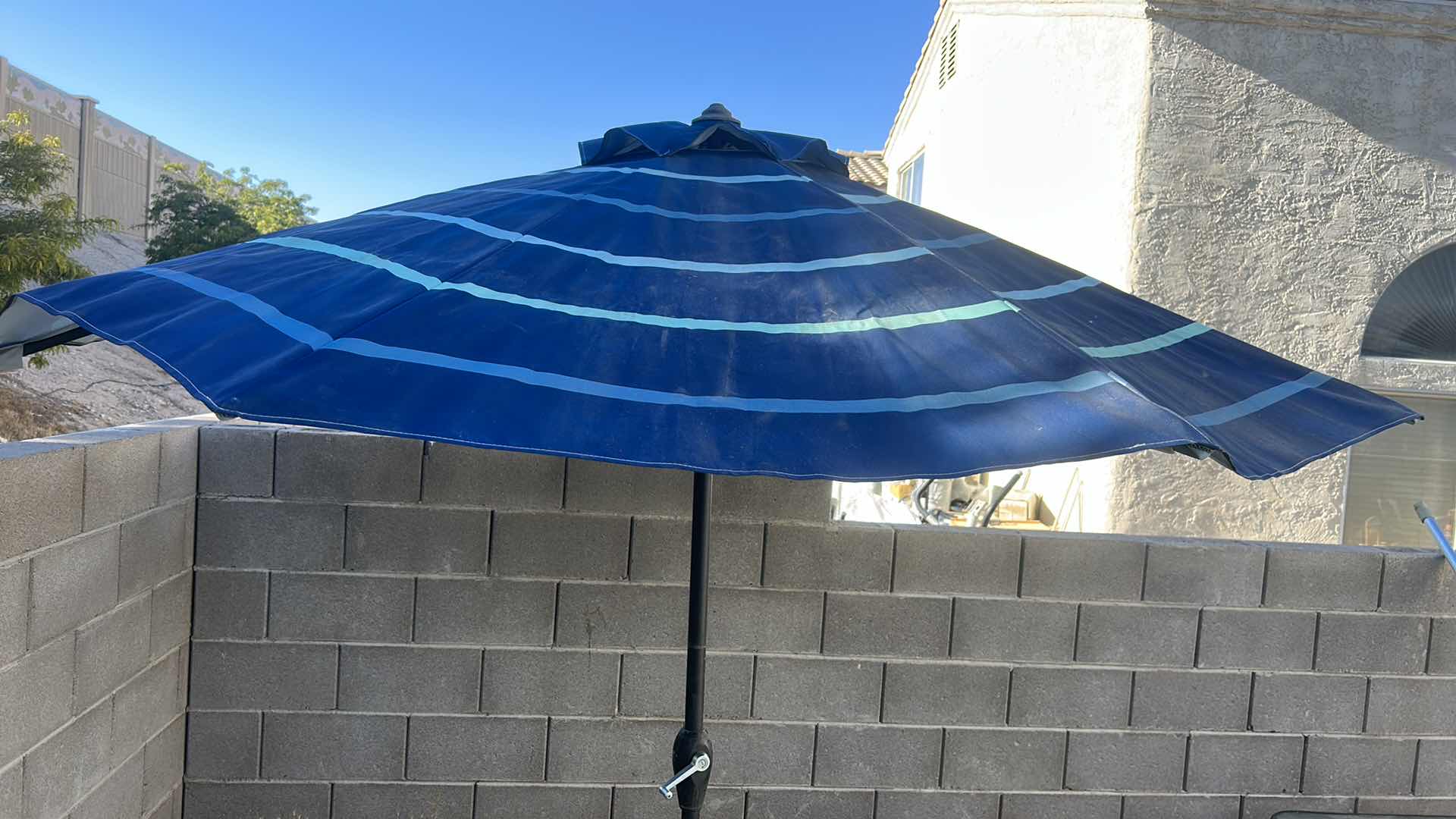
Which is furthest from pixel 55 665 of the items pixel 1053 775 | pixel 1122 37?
pixel 1122 37

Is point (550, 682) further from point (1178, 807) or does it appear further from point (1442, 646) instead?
point (1442, 646)

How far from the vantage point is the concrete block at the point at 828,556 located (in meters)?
2.97

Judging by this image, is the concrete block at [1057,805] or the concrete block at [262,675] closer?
the concrete block at [262,675]

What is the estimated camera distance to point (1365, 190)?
20.5 ft

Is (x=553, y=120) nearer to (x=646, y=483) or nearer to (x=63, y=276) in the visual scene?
(x=63, y=276)

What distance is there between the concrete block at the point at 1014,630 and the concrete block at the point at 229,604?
2.14 metres

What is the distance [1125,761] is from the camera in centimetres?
308

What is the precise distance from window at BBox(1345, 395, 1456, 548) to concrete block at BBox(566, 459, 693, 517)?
5.46 metres

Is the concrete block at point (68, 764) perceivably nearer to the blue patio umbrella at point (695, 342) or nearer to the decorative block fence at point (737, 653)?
the decorative block fence at point (737, 653)

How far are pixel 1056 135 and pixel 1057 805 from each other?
5686 millimetres

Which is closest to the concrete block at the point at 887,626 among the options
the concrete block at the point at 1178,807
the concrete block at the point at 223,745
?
the concrete block at the point at 1178,807

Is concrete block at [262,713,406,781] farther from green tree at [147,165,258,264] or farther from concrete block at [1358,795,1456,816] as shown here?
green tree at [147,165,258,264]

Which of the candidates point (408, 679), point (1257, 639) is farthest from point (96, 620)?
point (1257, 639)

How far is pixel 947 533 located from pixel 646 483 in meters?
0.95
